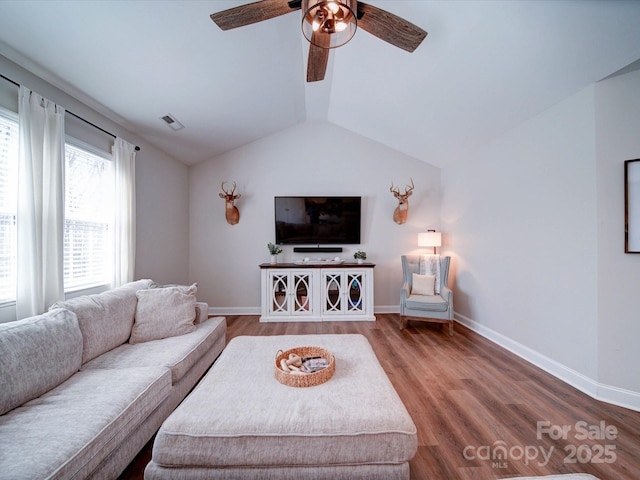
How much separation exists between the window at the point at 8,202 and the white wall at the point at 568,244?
4.34m

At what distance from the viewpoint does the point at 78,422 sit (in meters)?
1.15

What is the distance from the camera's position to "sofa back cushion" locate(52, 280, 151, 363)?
177cm

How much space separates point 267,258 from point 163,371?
281 centimetres

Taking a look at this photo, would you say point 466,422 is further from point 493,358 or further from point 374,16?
point 374,16

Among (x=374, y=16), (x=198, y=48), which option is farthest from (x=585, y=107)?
(x=198, y=48)

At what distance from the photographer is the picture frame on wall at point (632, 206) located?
1900 mm

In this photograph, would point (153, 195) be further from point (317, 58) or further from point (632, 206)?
point (632, 206)

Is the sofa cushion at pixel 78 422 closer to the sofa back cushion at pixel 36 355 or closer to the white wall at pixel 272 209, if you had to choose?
the sofa back cushion at pixel 36 355

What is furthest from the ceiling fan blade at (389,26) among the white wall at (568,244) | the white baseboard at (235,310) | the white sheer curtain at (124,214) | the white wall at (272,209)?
the white baseboard at (235,310)

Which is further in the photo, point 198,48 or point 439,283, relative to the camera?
point 439,283

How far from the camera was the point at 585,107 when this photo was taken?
2117mm

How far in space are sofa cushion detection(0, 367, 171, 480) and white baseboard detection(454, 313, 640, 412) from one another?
10.3ft

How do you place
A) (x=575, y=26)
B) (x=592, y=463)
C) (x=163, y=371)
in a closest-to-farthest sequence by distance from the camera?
(x=592, y=463) < (x=163, y=371) < (x=575, y=26)

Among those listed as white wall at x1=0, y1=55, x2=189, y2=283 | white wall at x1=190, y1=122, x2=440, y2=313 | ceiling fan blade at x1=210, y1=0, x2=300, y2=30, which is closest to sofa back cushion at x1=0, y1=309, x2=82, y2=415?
white wall at x1=0, y1=55, x2=189, y2=283
